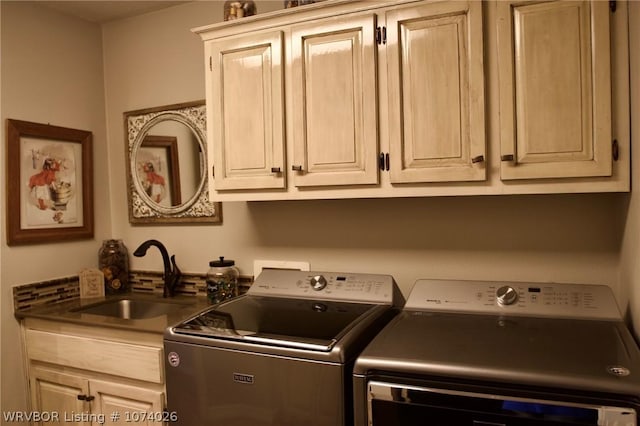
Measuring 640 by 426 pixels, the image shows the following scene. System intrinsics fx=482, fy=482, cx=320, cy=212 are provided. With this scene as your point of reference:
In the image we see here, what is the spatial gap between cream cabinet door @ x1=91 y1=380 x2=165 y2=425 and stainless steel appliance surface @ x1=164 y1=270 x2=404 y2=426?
379 mm

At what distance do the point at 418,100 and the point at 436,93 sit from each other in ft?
0.21

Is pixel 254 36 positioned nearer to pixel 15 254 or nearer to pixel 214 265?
pixel 214 265

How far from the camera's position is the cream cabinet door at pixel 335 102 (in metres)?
1.71

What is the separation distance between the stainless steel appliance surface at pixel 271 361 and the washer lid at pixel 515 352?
12 centimetres

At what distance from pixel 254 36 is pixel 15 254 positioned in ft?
5.02

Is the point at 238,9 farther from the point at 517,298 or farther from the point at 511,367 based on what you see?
the point at 511,367

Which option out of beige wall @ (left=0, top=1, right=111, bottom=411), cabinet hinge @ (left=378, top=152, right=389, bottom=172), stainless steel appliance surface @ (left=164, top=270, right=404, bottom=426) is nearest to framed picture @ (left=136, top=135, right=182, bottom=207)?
beige wall @ (left=0, top=1, right=111, bottom=411)

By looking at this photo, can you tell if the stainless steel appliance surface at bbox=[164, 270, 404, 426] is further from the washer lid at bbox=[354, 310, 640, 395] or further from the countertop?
the countertop

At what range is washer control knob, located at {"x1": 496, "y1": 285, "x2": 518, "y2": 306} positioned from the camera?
165 centimetres

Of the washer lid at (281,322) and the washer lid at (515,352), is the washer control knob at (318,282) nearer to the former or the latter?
the washer lid at (281,322)

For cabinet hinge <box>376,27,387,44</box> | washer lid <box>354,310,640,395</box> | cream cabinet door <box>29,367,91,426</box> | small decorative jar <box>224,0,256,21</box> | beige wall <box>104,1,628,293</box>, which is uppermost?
small decorative jar <box>224,0,256,21</box>

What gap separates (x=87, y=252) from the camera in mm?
2635

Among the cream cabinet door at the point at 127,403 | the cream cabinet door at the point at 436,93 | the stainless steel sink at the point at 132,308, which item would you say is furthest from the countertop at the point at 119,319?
the cream cabinet door at the point at 436,93

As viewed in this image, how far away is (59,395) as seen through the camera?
2203mm
